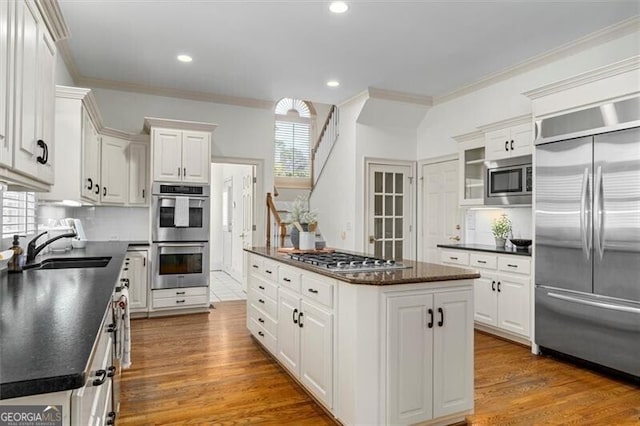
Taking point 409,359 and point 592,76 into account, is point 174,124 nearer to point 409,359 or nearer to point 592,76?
point 409,359

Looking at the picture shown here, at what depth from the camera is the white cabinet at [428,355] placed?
2229 millimetres

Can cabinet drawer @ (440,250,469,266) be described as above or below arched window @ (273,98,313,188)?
below

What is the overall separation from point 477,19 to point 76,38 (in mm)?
3821

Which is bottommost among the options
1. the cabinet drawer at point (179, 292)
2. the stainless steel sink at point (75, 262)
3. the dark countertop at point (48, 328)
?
the cabinet drawer at point (179, 292)

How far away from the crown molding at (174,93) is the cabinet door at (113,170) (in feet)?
2.53

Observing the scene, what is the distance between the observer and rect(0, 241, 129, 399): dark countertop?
0.84m

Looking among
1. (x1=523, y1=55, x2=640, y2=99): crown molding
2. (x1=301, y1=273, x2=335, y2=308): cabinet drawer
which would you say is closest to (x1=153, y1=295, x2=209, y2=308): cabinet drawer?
(x1=301, y1=273, x2=335, y2=308): cabinet drawer

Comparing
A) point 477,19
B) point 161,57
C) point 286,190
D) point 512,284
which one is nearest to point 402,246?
point 512,284

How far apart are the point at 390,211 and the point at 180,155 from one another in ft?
10.2

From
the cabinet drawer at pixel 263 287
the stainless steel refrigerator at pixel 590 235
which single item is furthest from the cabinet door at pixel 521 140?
the cabinet drawer at pixel 263 287

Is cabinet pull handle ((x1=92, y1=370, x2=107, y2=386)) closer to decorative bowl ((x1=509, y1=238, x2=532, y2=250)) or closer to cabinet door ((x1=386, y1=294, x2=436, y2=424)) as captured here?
cabinet door ((x1=386, y1=294, x2=436, y2=424))

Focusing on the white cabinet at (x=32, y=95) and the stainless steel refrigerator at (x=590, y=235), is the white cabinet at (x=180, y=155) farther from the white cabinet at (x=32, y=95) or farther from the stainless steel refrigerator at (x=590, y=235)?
the stainless steel refrigerator at (x=590, y=235)

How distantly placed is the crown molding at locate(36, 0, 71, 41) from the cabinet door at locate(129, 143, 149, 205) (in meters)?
3.20

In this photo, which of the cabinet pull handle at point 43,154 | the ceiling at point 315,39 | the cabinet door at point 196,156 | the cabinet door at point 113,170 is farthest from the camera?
the cabinet door at point 196,156
